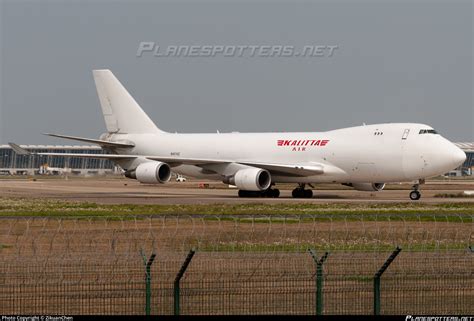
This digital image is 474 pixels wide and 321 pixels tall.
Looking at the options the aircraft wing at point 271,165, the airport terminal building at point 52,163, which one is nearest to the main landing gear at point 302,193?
the aircraft wing at point 271,165

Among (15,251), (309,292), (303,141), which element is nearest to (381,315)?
(309,292)

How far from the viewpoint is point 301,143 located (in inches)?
2260

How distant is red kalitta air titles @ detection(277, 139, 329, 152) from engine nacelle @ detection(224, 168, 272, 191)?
2322 mm

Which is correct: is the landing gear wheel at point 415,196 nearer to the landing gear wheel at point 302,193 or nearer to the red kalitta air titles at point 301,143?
the red kalitta air titles at point 301,143

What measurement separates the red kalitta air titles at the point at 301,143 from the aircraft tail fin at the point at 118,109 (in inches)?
464

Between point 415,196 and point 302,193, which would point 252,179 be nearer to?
point 302,193

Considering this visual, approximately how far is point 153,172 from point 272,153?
7292mm

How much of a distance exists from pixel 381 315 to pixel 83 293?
5372mm

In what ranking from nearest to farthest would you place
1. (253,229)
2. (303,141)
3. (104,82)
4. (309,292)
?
(309,292) < (253,229) < (303,141) < (104,82)

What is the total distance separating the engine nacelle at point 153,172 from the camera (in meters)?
57.2

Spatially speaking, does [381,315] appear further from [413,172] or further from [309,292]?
[413,172]

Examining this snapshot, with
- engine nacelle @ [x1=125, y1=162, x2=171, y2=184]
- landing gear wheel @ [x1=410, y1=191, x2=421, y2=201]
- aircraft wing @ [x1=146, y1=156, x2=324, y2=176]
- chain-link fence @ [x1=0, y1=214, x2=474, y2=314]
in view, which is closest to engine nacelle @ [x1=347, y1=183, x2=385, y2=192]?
aircraft wing @ [x1=146, y1=156, x2=324, y2=176]

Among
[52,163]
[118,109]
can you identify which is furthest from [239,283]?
[52,163]

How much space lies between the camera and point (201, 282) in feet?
58.5
